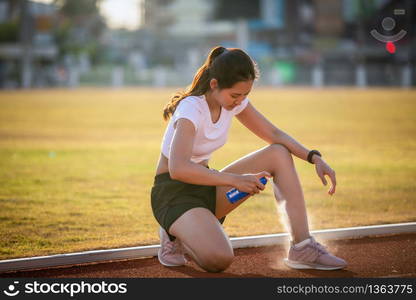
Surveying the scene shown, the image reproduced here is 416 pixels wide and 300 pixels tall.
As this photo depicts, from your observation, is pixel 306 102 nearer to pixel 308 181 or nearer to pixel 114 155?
pixel 114 155

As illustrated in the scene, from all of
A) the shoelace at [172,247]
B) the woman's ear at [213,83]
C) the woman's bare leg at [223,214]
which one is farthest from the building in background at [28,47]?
the woman's ear at [213,83]

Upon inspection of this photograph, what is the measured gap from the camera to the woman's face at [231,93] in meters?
4.47

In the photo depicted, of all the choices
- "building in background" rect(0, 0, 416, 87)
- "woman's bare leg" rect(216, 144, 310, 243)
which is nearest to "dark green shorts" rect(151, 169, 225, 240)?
"woman's bare leg" rect(216, 144, 310, 243)

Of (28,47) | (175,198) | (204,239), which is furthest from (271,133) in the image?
(28,47)

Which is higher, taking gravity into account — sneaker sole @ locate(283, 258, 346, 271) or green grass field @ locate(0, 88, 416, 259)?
sneaker sole @ locate(283, 258, 346, 271)

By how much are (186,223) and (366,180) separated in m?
5.47

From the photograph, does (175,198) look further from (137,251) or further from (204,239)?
(137,251)

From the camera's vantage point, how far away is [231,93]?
178 inches

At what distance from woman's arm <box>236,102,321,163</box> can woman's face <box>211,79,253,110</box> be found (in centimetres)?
49

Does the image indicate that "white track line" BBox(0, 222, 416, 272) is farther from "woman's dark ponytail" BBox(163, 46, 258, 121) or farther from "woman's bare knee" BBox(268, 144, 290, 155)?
"woman's dark ponytail" BBox(163, 46, 258, 121)

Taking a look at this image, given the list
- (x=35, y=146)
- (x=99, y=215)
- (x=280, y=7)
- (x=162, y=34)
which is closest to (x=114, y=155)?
(x=35, y=146)

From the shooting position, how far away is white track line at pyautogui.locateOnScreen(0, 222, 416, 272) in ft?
16.2

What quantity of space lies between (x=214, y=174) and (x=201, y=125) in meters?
0.38

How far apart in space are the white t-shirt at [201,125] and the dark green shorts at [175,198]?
0.60 feet
